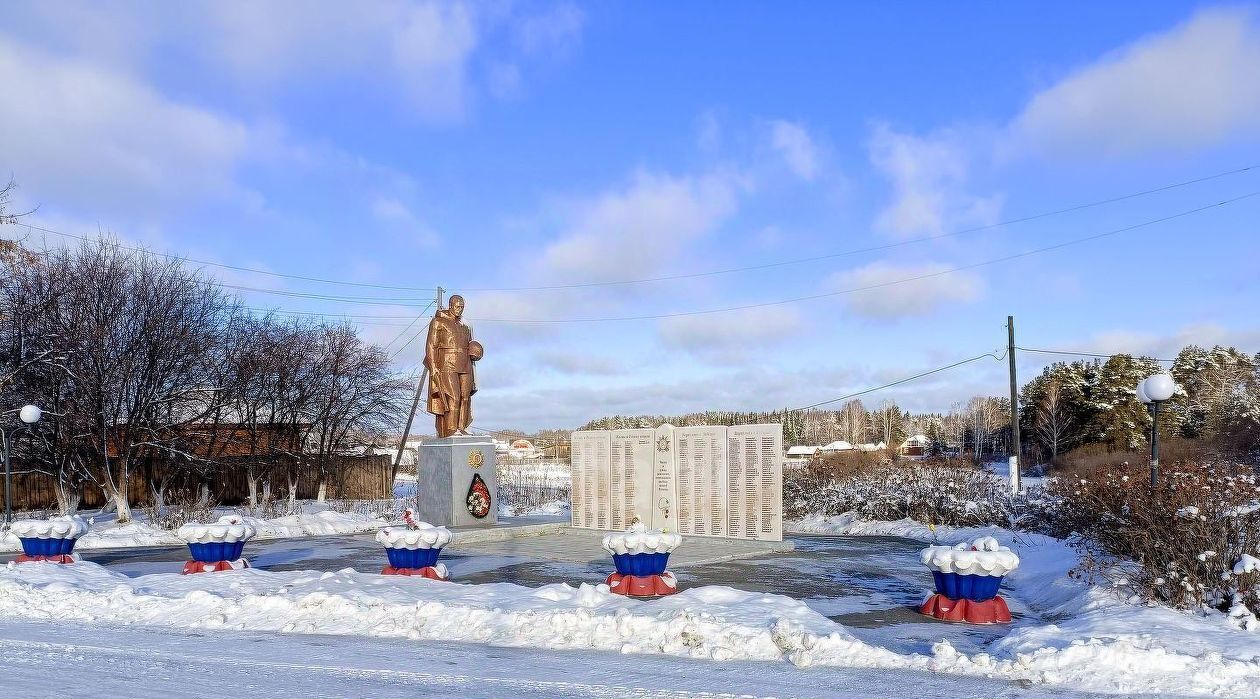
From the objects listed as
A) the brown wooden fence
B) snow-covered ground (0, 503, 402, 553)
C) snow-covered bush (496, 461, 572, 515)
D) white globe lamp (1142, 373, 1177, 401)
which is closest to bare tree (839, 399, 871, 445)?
snow-covered bush (496, 461, 572, 515)

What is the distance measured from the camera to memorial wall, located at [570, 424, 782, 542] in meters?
14.9

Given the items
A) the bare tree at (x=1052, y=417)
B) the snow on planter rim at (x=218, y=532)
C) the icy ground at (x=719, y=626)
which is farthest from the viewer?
the bare tree at (x=1052, y=417)

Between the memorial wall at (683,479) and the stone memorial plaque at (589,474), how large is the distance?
19 mm

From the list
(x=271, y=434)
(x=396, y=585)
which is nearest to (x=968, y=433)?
(x=271, y=434)

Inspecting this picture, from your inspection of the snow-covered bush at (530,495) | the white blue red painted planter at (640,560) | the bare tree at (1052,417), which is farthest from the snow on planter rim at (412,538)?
the bare tree at (1052,417)

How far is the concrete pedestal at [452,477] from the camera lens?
16.3m

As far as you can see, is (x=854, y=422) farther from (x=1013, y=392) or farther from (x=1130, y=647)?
(x=1130, y=647)

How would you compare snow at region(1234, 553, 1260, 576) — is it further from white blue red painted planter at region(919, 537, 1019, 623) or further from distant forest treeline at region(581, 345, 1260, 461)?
distant forest treeline at region(581, 345, 1260, 461)

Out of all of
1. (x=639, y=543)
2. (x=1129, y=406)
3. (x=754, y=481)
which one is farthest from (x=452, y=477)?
(x=1129, y=406)

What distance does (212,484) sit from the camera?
87.4 ft

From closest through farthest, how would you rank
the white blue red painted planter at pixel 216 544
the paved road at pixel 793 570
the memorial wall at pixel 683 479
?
the paved road at pixel 793 570
the white blue red painted planter at pixel 216 544
the memorial wall at pixel 683 479

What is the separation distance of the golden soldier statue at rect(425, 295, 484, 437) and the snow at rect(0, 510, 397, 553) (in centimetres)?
394

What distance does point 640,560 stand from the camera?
953 cm

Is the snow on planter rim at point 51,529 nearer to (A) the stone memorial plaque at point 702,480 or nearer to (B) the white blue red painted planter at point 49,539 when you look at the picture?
(B) the white blue red painted planter at point 49,539
